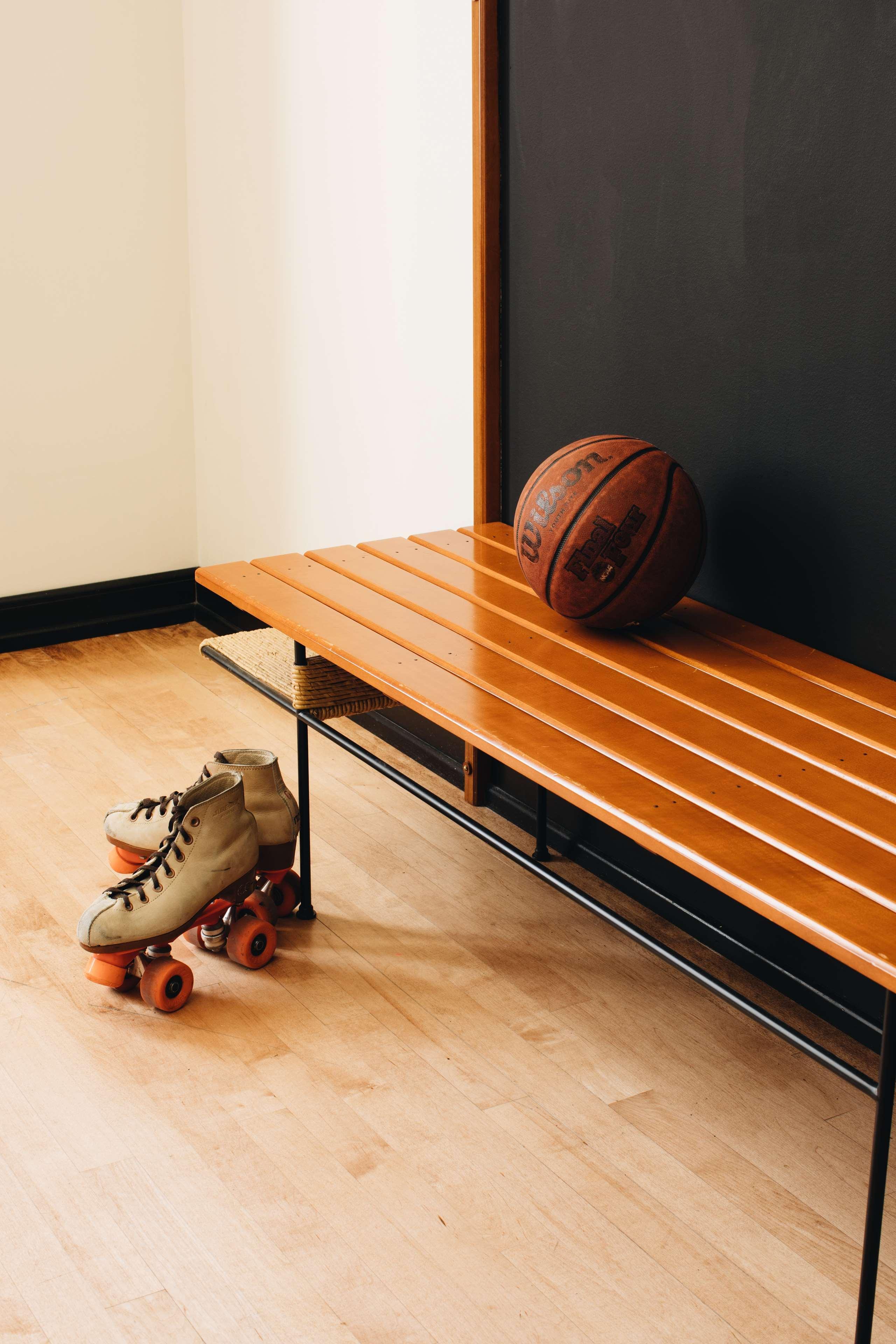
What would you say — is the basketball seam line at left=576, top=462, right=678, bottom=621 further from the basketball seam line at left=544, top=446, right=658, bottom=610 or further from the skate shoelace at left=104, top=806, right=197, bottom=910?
the skate shoelace at left=104, top=806, right=197, bottom=910

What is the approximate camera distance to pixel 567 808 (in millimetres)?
2488

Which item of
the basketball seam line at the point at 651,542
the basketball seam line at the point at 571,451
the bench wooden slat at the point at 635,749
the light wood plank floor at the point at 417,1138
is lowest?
the light wood plank floor at the point at 417,1138

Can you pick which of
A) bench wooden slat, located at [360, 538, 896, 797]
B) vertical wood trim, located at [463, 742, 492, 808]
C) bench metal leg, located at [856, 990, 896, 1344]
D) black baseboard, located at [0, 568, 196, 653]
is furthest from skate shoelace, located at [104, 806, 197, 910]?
black baseboard, located at [0, 568, 196, 653]

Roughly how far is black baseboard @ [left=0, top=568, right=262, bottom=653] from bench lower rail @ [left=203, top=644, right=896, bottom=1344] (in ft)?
5.37

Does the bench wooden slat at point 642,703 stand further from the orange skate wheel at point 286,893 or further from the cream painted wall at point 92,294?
the cream painted wall at point 92,294

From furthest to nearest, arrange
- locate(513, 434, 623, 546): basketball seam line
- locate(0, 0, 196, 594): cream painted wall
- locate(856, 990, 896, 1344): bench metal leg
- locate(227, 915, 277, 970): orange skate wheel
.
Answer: locate(0, 0, 196, 594): cream painted wall → locate(227, 915, 277, 970): orange skate wheel → locate(513, 434, 623, 546): basketball seam line → locate(856, 990, 896, 1344): bench metal leg

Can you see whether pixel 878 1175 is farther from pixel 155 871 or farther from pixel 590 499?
pixel 155 871

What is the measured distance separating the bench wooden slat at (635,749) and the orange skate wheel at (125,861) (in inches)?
22.6

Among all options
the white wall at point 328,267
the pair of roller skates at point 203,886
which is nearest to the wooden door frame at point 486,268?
the white wall at point 328,267

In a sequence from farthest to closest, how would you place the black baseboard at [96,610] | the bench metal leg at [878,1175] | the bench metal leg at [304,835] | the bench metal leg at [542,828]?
the black baseboard at [96,610] < the bench metal leg at [542,828] < the bench metal leg at [304,835] < the bench metal leg at [878,1175]

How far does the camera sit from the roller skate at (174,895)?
6.54ft

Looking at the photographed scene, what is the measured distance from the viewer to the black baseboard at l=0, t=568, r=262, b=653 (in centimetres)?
359

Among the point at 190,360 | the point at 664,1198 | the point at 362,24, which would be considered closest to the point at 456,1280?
the point at 664,1198

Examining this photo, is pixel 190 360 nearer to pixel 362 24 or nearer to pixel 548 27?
pixel 362 24
